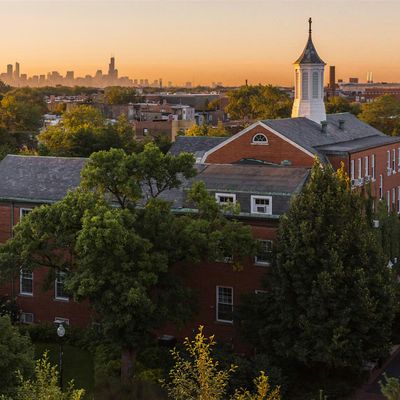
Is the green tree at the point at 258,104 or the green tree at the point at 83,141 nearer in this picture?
the green tree at the point at 83,141

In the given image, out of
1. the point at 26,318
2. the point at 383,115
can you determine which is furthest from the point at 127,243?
the point at 383,115

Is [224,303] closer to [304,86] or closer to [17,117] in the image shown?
[304,86]

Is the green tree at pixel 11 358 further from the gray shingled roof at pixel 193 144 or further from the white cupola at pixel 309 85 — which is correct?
the gray shingled roof at pixel 193 144

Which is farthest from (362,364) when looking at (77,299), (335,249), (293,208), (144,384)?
(77,299)

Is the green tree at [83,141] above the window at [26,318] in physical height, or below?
above

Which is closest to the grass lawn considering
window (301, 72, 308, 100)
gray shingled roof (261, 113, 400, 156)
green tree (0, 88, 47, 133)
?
gray shingled roof (261, 113, 400, 156)

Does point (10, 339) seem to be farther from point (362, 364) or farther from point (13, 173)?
point (13, 173)

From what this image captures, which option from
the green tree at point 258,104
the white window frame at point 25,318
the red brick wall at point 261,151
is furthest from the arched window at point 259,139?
the green tree at point 258,104

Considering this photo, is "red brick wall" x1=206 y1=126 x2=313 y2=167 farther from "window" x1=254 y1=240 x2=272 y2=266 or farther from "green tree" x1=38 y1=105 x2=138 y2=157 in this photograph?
"green tree" x1=38 y1=105 x2=138 y2=157
